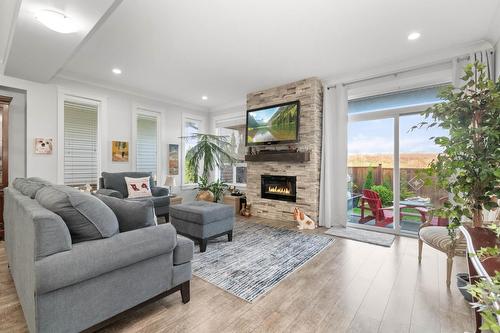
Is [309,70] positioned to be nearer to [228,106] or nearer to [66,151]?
[228,106]

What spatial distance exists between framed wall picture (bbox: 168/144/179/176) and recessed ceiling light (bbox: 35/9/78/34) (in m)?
3.67

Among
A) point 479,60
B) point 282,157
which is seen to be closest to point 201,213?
point 282,157

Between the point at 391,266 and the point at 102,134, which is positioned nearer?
the point at 391,266

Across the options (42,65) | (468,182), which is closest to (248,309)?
(468,182)

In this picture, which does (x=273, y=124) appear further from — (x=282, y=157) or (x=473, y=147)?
(x=473, y=147)

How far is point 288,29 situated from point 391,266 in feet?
9.73

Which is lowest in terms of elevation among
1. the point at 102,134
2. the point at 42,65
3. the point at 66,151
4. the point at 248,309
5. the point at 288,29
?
the point at 248,309

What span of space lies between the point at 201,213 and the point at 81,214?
1.59 meters

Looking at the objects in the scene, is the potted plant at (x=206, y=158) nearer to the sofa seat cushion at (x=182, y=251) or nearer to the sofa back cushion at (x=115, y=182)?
the sofa back cushion at (x=115, y=182)

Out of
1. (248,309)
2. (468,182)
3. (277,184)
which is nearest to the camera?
(468,182)

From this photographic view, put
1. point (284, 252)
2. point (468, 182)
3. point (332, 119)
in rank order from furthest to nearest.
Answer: point (332, 119), point (284, 252), point (468, 182)

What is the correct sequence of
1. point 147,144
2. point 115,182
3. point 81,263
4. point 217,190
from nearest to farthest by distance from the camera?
point 81,263, point 115,182, point 147,144, point 217,190

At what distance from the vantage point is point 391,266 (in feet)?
8.73

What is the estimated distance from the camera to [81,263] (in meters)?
1.35
